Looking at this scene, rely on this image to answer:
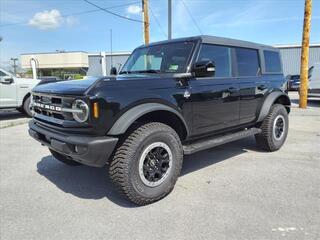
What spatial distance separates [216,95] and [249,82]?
3.17ft

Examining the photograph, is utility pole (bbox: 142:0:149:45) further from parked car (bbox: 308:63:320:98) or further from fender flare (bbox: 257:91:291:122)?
fender flare (bbox: 257:91:291:122)

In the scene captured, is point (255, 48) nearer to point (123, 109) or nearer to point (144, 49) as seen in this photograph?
point (144, 49)

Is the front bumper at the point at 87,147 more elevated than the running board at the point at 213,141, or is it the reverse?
the front bumper at the point at 87,147

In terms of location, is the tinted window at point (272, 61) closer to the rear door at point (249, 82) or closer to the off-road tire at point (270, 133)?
the rear door at point (249, 82)

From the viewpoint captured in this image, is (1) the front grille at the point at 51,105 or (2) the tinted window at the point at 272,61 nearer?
(1) the front grille at the point at 51,105

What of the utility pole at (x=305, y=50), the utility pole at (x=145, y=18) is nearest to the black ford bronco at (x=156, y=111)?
the utility pole at (x=305, y=50)

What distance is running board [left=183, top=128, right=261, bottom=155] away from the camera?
13.0ft

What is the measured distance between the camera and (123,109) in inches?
128

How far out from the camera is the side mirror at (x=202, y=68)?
381 centimetres

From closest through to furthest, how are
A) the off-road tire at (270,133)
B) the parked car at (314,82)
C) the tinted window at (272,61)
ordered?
the off-road tire at (270,133) < the tinted window at (272,61) < the parked car at (314,82)

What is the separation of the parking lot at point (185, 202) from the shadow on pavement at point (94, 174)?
0.01 m

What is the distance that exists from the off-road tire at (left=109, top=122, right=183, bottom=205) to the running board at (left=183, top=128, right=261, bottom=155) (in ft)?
1.36

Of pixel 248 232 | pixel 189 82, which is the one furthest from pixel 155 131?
pixel 248 232

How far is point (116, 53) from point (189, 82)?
39.1m
